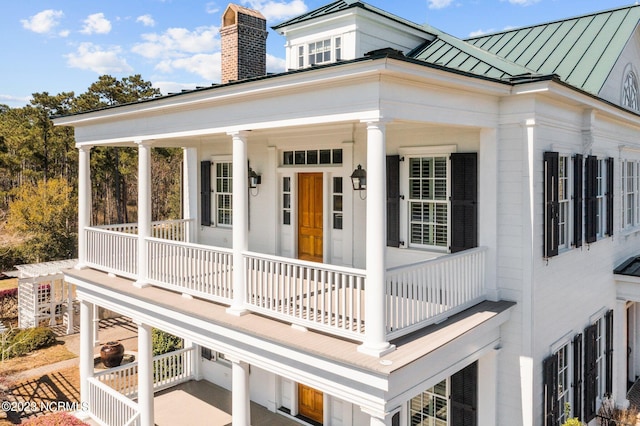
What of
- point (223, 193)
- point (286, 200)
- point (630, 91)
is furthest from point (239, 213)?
point (630, 91)

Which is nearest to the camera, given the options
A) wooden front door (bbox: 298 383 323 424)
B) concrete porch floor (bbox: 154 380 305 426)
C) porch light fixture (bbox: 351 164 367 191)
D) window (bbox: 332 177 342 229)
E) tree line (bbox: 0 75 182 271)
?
porch light fixture (bbox: 351 164 367 191)

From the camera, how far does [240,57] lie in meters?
11.9

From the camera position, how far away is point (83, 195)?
36.6ft

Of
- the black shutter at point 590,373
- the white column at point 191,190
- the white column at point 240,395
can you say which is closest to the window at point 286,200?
the white column at point 191,190

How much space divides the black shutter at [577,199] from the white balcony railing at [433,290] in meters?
2.61

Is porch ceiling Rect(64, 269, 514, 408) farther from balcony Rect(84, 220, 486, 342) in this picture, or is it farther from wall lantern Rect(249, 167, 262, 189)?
wall lantern Rect(249, 167, 262, 189)

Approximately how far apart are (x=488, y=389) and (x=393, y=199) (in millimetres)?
3518

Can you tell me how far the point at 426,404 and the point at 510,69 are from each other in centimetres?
591

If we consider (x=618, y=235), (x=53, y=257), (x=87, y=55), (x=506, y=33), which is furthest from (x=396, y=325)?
(x=87, y=55)

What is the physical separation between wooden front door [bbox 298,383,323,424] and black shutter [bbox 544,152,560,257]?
5571 millimetres

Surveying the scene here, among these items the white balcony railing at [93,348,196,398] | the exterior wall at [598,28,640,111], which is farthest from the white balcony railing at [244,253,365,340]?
the exterior wall at [598,28,640,111]

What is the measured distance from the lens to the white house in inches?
231

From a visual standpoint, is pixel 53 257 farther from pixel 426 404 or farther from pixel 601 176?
pixel 601 176

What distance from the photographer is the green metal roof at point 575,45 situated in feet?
33.0
